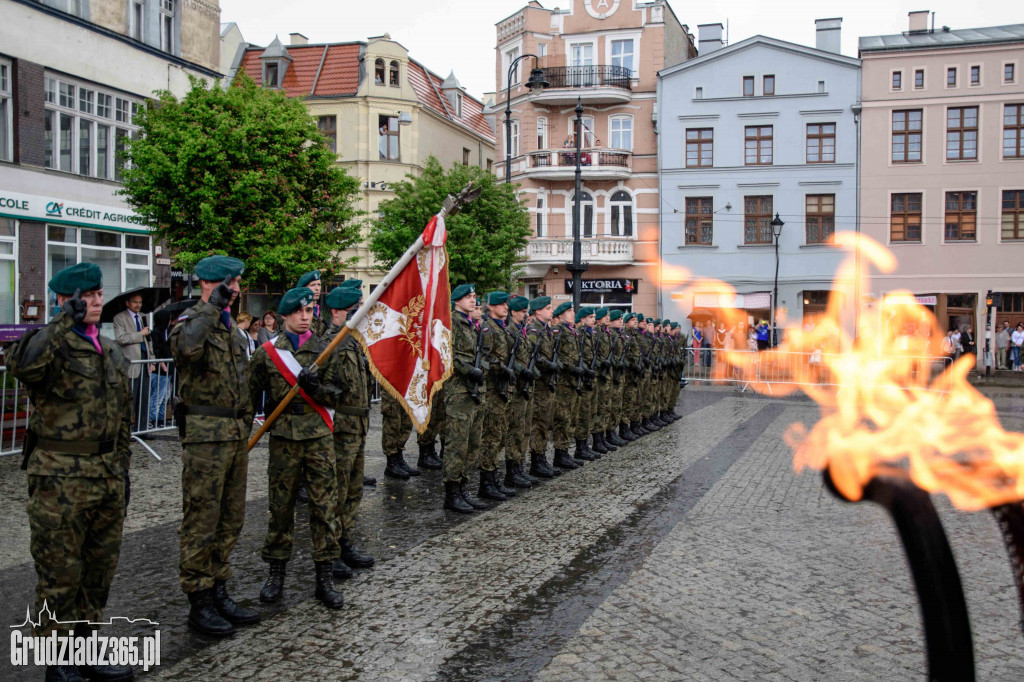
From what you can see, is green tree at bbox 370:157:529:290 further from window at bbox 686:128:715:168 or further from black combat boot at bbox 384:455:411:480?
black combat boot at bbox 384:455:411:480

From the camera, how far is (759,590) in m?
6.13

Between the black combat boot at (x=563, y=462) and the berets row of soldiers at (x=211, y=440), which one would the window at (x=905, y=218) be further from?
the berets row of soldiers at (x=211, y=440)

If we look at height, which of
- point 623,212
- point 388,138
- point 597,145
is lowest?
point 623,212

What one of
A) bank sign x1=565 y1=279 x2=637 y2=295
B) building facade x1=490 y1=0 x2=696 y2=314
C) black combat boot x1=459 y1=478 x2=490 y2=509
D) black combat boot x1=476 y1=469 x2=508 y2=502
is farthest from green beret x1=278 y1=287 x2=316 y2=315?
bank sign x1=565 y1=279 x2=637 y2=295

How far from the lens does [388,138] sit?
139ft

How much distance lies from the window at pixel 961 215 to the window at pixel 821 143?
481 cm

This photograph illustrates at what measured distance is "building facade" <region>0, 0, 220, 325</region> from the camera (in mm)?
19969

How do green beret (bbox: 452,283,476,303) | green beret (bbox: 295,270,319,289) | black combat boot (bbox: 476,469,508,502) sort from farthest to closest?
green beret (bbox: 452,283,476,303) → black combat boot (bbox: 476,469,508,502) → green beret (bbox: 295,270,319,289)

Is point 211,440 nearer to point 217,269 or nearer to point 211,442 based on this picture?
point 211,442

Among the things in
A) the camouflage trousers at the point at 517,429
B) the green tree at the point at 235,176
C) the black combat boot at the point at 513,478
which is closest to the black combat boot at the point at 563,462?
the camouflage trousers at the point at 517,429

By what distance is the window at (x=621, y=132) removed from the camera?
3997 centimetres

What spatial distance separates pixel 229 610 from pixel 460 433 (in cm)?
354

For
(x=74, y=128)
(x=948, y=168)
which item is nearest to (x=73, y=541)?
(x=74, y=128)

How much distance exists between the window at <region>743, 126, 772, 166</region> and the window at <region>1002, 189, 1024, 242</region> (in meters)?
9.15
